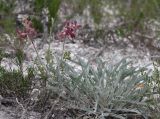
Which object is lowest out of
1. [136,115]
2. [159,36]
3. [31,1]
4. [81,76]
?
[136,115]

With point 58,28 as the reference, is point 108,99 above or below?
below

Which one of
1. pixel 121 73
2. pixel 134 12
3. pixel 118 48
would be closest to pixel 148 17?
pixel 134 12

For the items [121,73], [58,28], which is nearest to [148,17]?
[58,28]

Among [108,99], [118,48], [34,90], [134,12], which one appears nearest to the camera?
[108,99]

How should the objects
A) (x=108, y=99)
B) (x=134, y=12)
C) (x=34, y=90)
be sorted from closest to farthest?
1. (x=108, y=99)
2. (x=34, y=90)
3. (x=134, y=12)

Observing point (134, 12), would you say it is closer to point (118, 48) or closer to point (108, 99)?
point (118, 48)

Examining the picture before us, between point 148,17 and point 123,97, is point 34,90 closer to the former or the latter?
point 123,97

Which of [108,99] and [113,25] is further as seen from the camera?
[113,25]

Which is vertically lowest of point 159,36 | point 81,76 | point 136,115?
point 136,115

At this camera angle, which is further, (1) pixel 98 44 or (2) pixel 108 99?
(1) pixel 98 44
